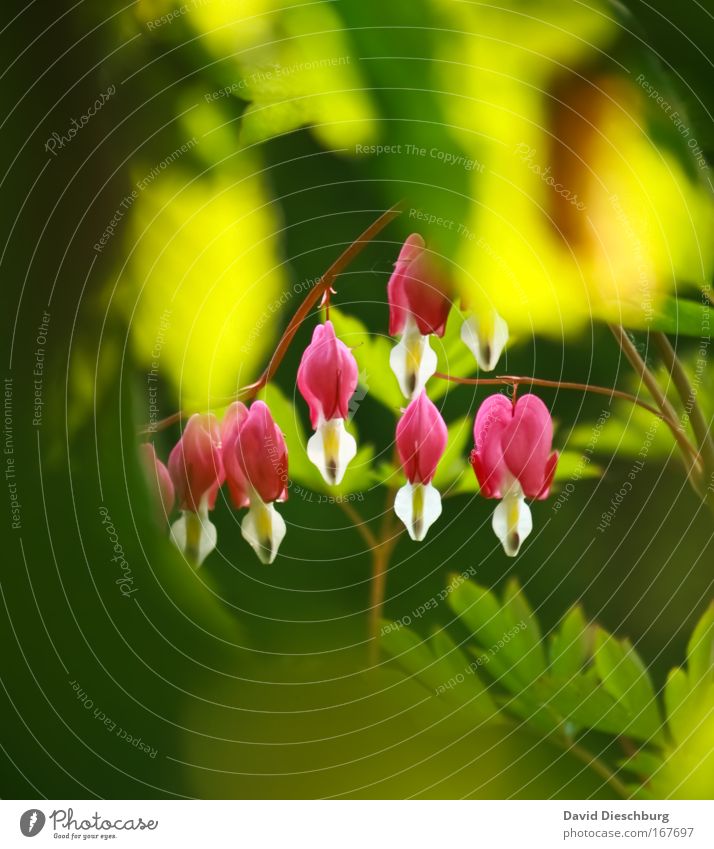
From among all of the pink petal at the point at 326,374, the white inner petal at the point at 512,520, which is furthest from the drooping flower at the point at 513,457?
the pink petal at the point at 326,374

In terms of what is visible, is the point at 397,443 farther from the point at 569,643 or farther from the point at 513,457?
the point at 569,643

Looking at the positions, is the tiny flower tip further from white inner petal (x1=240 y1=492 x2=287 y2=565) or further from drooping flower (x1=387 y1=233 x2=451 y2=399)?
white inner petal (x1=240 y1=492 x2=287 y2=565)

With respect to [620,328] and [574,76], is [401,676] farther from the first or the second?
[574,76]
